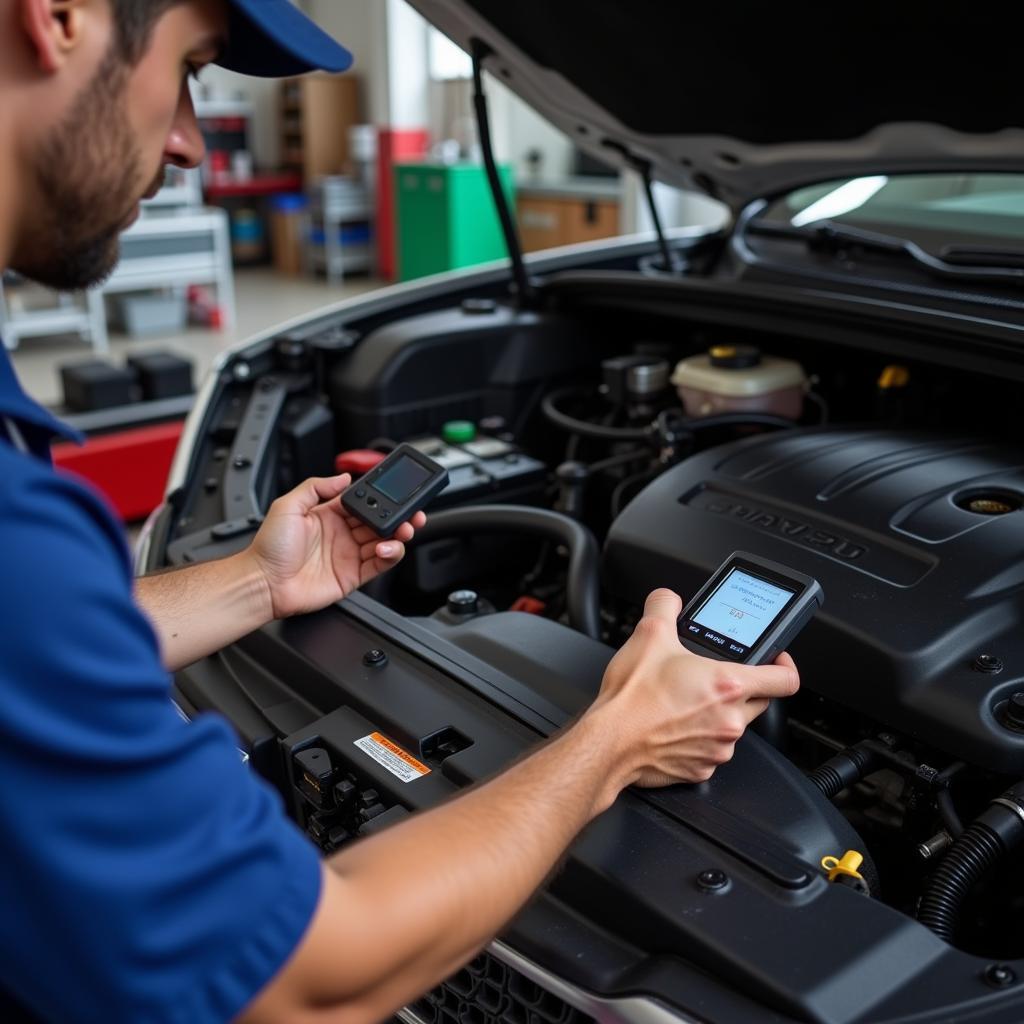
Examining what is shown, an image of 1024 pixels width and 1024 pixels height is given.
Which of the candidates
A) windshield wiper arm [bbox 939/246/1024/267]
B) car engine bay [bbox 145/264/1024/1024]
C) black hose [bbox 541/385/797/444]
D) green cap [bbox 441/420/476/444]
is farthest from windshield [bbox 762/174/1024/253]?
green cap [bbox 441/420/476/444]

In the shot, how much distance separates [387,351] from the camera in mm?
1889

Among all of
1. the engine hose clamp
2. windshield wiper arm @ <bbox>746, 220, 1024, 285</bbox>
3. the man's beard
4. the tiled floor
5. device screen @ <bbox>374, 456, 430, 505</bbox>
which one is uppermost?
the man's beard

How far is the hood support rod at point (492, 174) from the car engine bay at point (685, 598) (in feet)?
0.35

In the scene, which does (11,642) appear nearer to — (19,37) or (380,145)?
(19,37)

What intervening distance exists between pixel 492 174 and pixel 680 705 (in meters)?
1.26

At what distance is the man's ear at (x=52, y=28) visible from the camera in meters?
0.68

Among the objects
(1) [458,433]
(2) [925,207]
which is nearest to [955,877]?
(1) [458,433]

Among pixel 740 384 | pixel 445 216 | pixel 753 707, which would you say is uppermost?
pixel 740 384

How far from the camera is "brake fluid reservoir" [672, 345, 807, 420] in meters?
1.66

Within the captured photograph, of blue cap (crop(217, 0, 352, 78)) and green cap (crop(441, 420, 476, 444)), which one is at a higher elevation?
blue cap (crop(217, 0, 352, 78))

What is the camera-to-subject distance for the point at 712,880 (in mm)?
873

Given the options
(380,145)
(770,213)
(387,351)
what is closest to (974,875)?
(387,351)

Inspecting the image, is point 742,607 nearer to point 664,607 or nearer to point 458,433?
point 664,607

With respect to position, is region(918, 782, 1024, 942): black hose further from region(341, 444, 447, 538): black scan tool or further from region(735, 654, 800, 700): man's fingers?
region(341, 444, 447, 538): black scan tool
